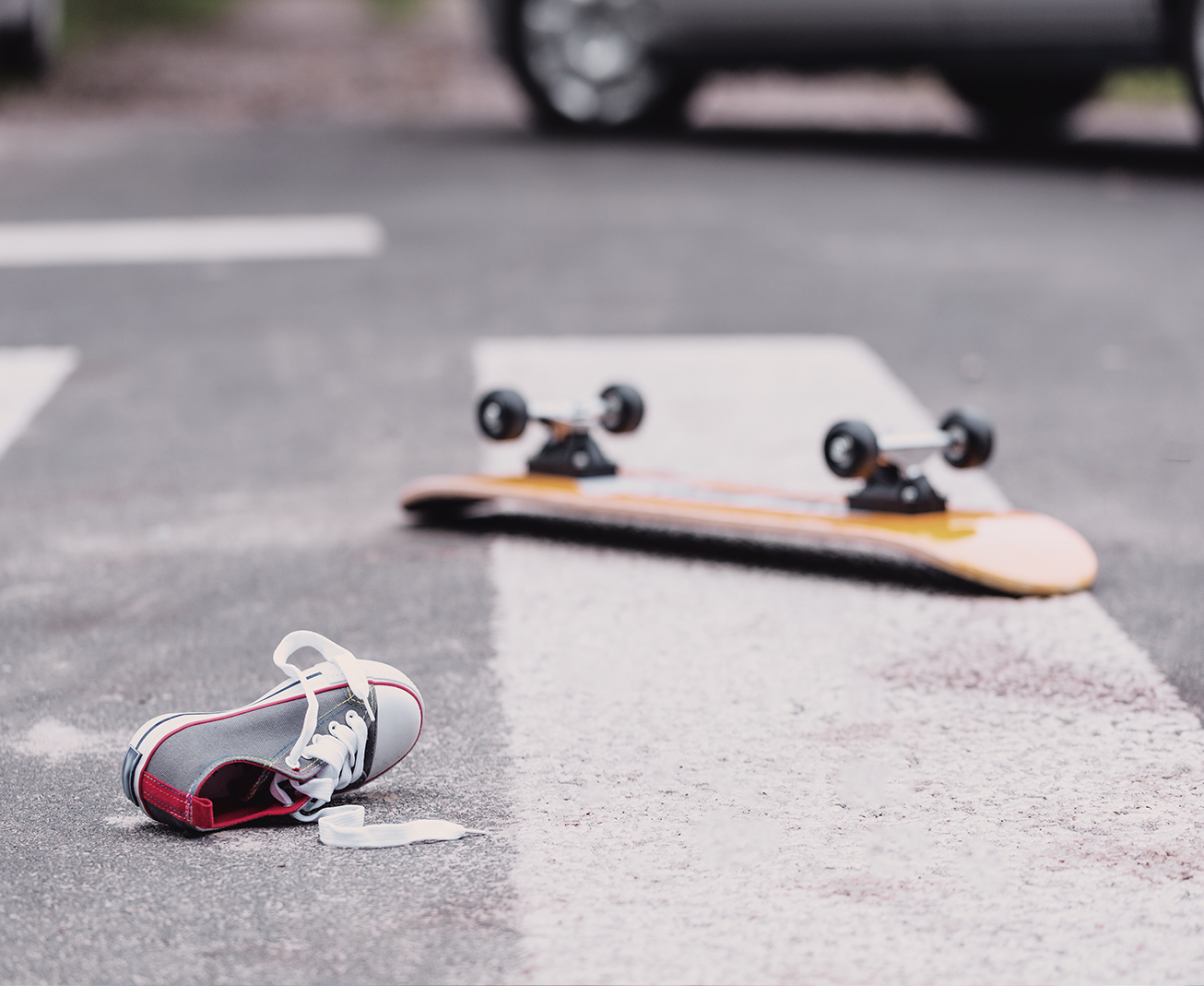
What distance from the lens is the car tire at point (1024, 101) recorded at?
34.2ft

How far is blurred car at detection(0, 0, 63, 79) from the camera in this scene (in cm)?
1261

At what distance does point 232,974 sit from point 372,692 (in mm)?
558

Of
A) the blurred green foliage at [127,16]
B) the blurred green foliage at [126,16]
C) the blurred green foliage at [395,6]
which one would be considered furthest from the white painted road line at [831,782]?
the blurred green foliage at [395,6]

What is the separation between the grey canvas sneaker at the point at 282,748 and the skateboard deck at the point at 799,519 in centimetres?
131

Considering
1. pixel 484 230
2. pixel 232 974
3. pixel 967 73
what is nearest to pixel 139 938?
pixel 232 974

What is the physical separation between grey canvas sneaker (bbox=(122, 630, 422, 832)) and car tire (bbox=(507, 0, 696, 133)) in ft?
25.5

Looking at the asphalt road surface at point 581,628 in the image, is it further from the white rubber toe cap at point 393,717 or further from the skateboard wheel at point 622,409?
the skateboard wheel at point 622,409

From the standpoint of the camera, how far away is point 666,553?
3.78 metres

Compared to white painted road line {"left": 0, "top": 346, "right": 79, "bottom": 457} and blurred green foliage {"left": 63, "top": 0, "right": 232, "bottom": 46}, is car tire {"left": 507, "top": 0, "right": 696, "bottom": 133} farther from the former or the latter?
blurred green foliage {"left": 63, "top": 0, "right": 232, "bottom": 46}

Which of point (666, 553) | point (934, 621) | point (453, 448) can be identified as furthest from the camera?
point (453, 448)

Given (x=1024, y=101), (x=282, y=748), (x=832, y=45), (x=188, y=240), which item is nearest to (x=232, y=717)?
(x=282, y=748)

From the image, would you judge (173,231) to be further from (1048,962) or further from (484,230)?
(1048,962)

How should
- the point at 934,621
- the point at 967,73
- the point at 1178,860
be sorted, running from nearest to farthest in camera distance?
the point at 1178,860
the point at 934,621
the point at 967,73

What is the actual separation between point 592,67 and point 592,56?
8 centimetres
